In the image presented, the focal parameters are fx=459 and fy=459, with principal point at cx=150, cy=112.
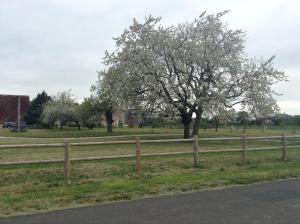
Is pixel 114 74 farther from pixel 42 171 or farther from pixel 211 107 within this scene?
pixel 42 171

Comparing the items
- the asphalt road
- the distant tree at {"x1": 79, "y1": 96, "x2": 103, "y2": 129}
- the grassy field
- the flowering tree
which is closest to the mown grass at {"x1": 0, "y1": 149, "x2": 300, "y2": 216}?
the grassy field

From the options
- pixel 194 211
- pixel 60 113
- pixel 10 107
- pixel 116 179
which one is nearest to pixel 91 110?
pixel 60 113

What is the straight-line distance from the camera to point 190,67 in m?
34.6

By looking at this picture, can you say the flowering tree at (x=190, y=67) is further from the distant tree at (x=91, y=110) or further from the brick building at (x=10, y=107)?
the brick building at (x=10, y=107)

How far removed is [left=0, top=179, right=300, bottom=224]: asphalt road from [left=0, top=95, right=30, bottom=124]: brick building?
81032 millimetres

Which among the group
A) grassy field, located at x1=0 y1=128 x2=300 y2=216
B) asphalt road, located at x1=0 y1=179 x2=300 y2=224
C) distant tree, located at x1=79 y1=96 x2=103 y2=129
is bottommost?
asphalt road, located at x1=0 y1=179 x2=300 y2=224

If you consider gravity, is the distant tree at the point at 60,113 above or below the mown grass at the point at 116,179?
above

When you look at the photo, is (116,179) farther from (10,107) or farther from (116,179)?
(10,107)

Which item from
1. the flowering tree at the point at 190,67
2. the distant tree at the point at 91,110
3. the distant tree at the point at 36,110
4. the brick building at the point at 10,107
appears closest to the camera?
the flowering tree at the point at 190,67

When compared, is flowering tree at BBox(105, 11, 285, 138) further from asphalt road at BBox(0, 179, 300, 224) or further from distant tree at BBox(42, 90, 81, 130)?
distant tree at BBox(42, 90, 81, 130)

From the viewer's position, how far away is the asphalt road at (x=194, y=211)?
791cm

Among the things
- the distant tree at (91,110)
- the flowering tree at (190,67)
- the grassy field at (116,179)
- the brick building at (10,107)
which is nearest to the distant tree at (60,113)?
the distant tree at (91,110)

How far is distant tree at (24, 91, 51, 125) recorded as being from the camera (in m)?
80.4

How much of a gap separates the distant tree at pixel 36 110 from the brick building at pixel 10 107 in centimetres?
536
